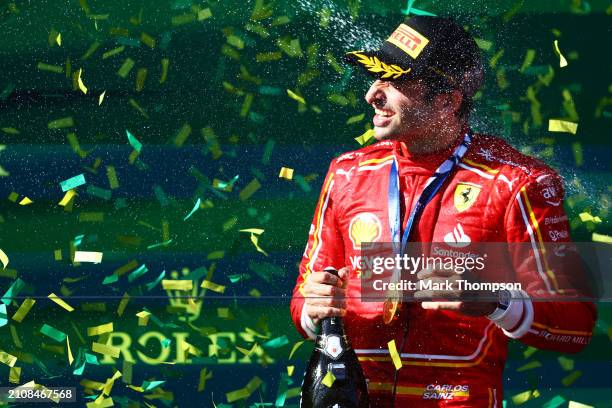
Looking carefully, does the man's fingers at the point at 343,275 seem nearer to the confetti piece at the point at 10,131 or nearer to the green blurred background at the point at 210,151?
the green blurred background at the point at 210,151

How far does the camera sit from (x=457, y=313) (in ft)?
8.94

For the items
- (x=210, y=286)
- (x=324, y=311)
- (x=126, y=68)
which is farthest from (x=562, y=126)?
(x=126, y=68)

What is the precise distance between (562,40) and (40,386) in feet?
5.09

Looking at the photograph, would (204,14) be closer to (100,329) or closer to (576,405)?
(100,329)

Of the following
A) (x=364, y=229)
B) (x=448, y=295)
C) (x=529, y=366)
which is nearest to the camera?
(x=448, y=295)

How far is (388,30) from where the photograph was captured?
2779 millimetres

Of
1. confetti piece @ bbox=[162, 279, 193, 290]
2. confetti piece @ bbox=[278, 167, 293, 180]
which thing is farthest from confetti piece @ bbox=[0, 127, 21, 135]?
confetti piece @ bbox=[278, 167, 293, 180]

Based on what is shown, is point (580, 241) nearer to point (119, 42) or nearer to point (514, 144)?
point (514, 144)

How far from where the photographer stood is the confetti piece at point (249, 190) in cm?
284

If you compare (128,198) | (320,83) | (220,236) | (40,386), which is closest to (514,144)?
(320,83)

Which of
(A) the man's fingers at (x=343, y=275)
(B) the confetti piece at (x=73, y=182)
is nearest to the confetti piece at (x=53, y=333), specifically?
(B) the confetti piece at (x=73, y=182)

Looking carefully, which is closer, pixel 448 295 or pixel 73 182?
pixel 448 295

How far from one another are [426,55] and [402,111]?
0.48ft

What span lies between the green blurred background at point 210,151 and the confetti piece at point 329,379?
0.07 meters
